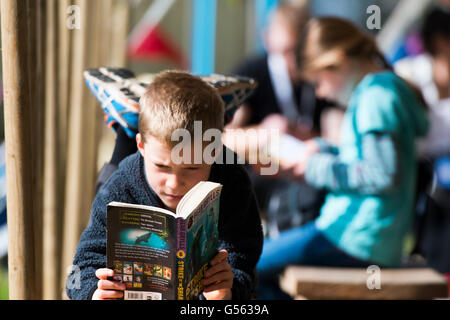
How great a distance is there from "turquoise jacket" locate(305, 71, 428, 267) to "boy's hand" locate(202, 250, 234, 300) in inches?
28.7

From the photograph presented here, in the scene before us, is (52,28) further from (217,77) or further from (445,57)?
(445,57)

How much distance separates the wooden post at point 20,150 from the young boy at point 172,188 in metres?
0.12

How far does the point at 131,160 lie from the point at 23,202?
8.4 inches

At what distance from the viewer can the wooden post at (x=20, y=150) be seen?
43.4 inches

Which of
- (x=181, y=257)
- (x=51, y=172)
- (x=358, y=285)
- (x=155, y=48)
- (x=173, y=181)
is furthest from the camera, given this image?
(x=155, y=48)

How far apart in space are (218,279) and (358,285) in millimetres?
675

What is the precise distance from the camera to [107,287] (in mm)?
1017

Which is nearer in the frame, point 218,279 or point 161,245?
point 161,245

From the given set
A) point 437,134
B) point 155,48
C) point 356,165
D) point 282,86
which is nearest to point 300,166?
point 356,165

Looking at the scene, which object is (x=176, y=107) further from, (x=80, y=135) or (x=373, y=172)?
(x=373, y=172)

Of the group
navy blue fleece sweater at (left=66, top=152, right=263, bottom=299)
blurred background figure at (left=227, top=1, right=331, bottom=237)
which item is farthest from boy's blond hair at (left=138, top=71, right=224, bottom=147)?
blurred background figure at (left=227, top=1, right=331, bottom=237)

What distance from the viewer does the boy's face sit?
3.46 ft

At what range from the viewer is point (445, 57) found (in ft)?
8.45

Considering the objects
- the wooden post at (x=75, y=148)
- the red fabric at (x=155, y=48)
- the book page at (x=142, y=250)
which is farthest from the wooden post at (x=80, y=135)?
the red fabric at (x=155, y=48)
